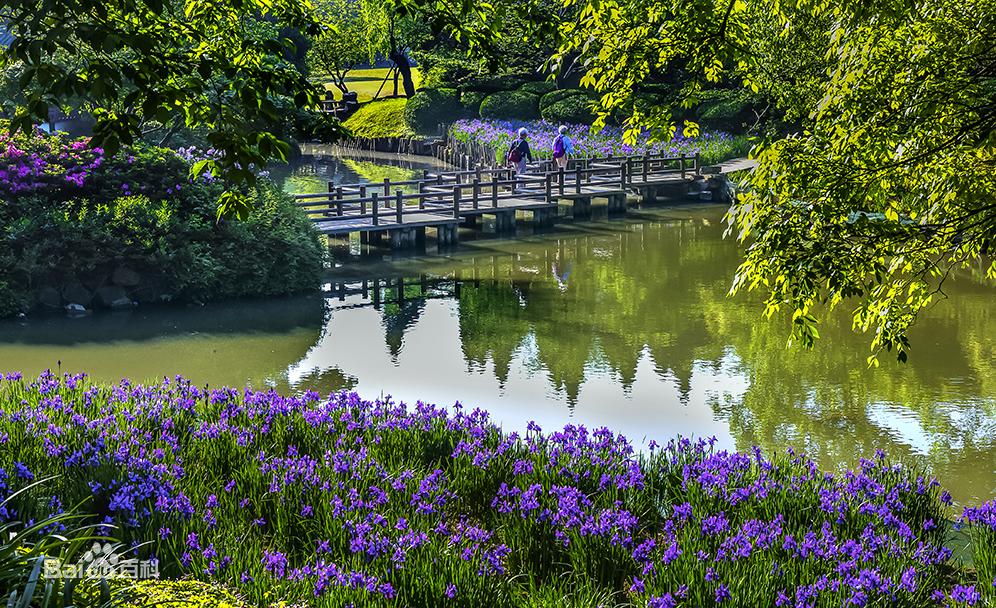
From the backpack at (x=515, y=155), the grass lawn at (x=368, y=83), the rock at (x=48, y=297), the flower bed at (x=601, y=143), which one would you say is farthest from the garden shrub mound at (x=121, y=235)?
the grass lawn at (x=368, y=83)

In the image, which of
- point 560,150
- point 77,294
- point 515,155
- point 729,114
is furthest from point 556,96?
point 77,294

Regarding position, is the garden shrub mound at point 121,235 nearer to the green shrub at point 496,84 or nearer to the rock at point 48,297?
the rock at point 48,297

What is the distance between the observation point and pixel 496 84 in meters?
50.5

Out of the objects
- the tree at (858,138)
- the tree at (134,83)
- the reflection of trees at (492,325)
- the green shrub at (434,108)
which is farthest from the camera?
the green shrub at (434,108)

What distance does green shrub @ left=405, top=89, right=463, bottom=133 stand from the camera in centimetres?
5097

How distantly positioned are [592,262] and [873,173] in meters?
15.8

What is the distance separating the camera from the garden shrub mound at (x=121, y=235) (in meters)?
17.8

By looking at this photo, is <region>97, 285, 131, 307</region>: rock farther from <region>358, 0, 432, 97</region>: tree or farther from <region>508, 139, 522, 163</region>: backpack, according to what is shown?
<region>358, 0, 432, 97</region>: tree

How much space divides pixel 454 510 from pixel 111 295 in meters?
12.4

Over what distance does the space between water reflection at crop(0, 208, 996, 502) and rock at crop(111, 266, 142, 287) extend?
37.6 inches

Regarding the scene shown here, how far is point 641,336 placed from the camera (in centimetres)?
1694

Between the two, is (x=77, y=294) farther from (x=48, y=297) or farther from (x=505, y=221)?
(x=505, y=221)

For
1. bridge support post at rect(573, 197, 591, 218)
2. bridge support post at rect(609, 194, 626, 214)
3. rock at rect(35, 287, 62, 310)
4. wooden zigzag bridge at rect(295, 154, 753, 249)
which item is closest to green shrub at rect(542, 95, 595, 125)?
wooden zigzag bridge at rect(295, 154, 753, 249)

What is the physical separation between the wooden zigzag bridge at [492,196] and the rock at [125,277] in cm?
438
